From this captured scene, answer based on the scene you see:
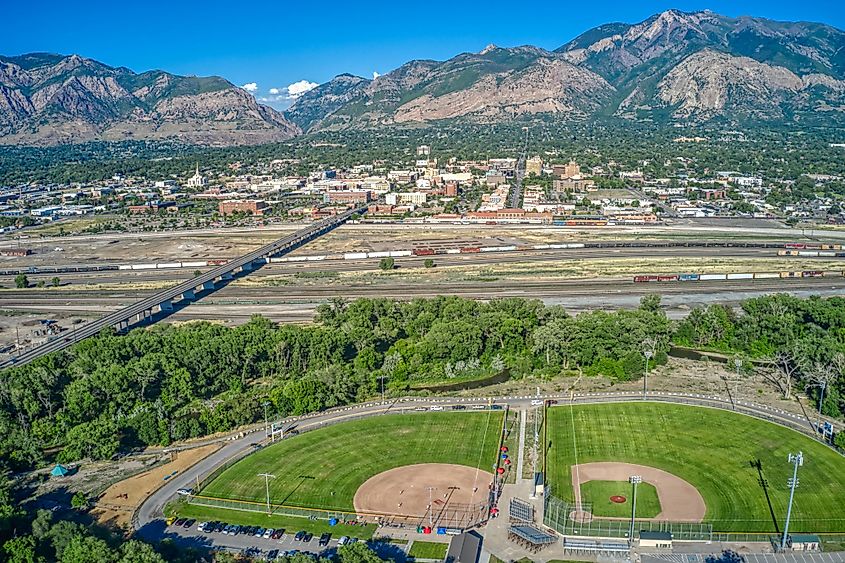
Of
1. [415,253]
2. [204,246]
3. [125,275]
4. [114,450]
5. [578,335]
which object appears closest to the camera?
[114,450]

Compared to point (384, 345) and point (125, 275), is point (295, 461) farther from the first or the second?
point (125, 275)

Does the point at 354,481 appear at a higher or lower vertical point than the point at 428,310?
lower

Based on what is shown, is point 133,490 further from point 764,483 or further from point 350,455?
point 764,483

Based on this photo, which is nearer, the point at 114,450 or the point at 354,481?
the point at 354,481

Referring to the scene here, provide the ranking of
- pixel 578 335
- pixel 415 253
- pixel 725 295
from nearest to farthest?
pixel 578 335, pixel 725 295, pixel 415 253

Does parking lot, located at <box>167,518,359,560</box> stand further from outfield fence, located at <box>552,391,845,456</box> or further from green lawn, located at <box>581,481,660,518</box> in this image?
outfield fence, located at <box>552,391,845,456</box>

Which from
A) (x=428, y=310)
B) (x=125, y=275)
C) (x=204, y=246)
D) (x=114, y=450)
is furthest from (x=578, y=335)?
(x=204, y=246)
